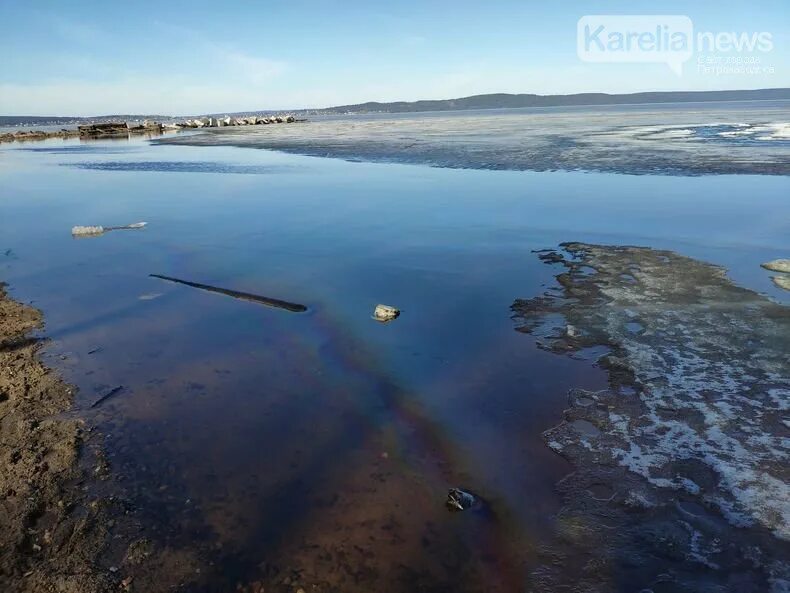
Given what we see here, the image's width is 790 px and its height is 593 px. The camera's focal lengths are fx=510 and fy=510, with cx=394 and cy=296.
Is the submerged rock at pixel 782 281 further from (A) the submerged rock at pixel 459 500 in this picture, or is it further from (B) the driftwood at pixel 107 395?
(B) the driftwood at pixel 107 395

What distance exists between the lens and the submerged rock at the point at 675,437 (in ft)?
12.2

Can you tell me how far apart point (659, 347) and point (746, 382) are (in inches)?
42.9

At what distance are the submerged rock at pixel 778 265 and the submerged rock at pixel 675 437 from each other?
4.81 feet

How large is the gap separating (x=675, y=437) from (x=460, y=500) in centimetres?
238

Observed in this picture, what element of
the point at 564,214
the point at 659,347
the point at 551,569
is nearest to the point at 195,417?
the point at 551,569

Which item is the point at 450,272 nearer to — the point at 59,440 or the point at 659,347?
the point at 659,347

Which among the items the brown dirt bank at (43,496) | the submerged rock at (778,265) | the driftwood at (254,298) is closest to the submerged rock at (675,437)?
the submerged rock at (778,265)

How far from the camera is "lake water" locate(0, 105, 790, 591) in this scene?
406 centimetres

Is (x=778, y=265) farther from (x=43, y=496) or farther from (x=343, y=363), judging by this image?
(x=43, y=496)

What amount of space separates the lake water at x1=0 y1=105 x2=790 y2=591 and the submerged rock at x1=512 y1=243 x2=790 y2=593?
1.05 feet

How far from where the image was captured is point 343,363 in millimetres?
6875

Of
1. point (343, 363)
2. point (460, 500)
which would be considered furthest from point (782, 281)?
point (460, 500)

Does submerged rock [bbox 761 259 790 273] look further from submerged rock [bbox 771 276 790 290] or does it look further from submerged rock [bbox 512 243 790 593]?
submerged rock [bbox 512 243 790 593]

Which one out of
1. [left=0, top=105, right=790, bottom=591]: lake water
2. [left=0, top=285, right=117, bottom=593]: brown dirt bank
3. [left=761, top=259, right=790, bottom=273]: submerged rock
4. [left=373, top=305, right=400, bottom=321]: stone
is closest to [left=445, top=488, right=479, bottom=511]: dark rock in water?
[left=0, top=105, right=790, bottom=591]: lake water
